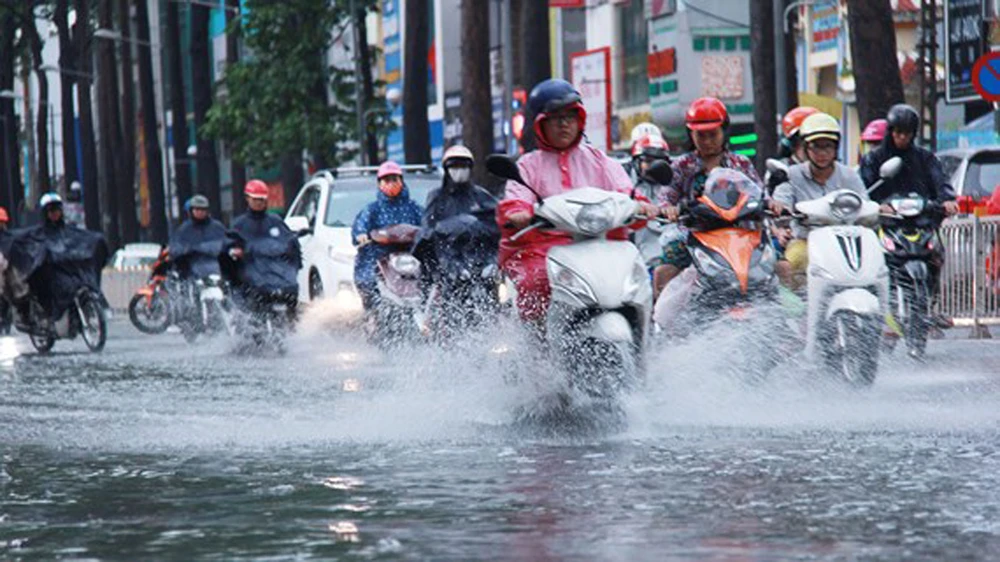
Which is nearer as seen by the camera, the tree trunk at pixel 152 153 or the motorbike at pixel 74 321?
the motorbike at pixel 74 321

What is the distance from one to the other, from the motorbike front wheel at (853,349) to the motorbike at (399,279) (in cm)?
854

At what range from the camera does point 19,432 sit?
13062mm

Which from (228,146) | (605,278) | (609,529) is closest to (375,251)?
(605,278)

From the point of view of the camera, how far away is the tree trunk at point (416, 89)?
47344 mm

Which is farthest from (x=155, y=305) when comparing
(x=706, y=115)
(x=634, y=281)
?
(x=634, y=281)

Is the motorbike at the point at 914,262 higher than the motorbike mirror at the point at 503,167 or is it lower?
lower

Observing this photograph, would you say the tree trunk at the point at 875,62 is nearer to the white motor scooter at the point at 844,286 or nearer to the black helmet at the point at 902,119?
the black helmet at the point at 902,119

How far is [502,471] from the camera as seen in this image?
984cm

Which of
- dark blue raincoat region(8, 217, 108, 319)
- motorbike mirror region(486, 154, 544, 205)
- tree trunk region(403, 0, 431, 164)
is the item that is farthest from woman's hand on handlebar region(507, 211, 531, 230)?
tree trunk region(403, 0, 431, 164)

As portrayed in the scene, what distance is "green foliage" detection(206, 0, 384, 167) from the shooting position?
51.7m

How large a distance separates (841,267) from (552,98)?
2.65m

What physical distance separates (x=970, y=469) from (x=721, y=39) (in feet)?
163

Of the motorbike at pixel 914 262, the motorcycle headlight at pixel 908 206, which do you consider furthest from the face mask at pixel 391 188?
the motorcycle headlight at pixel 908 206

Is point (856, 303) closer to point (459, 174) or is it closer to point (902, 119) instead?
point (902, 119)
